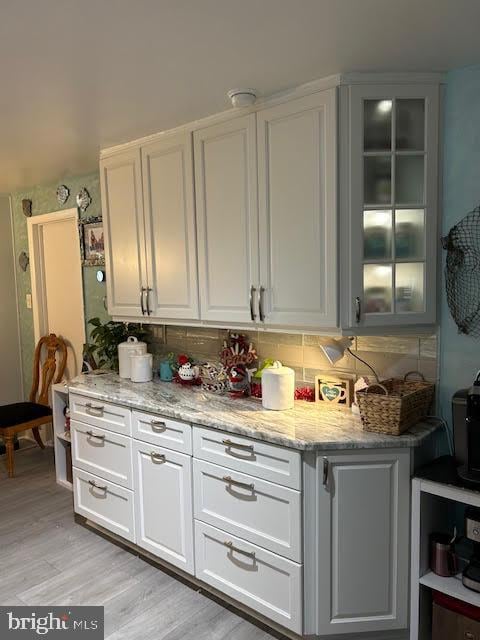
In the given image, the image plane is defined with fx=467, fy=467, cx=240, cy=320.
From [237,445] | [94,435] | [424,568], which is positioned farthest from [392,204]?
[94,435]

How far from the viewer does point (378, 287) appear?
1.97m

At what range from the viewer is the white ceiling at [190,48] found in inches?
54.8

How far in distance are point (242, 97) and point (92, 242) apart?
1884mm

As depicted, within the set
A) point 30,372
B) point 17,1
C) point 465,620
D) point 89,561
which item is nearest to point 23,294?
point 30,372

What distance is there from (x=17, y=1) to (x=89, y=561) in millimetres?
2569

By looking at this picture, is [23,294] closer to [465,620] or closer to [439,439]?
[439,439]

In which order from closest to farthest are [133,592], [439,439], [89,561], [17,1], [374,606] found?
[17,1] → [374,606] → [439,439] → [133,592] → [89,561]

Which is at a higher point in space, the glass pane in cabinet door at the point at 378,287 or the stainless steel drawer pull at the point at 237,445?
the glass pane in cabinet door at the point at 378,287

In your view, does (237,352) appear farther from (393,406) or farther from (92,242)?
(92,242)

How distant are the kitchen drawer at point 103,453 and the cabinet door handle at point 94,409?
91 mm

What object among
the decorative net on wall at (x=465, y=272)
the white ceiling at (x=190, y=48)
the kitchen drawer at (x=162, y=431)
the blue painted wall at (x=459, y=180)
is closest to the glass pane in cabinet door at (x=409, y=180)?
the blue painted wall at (x=459, y=180)

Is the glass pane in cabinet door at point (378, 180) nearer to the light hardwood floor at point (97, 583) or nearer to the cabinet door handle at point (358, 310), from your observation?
the cabinet door handle at point (358, 310)

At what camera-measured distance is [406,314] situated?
6.44ft

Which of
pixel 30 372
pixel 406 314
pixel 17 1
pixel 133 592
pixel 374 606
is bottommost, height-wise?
pixel 133 592
